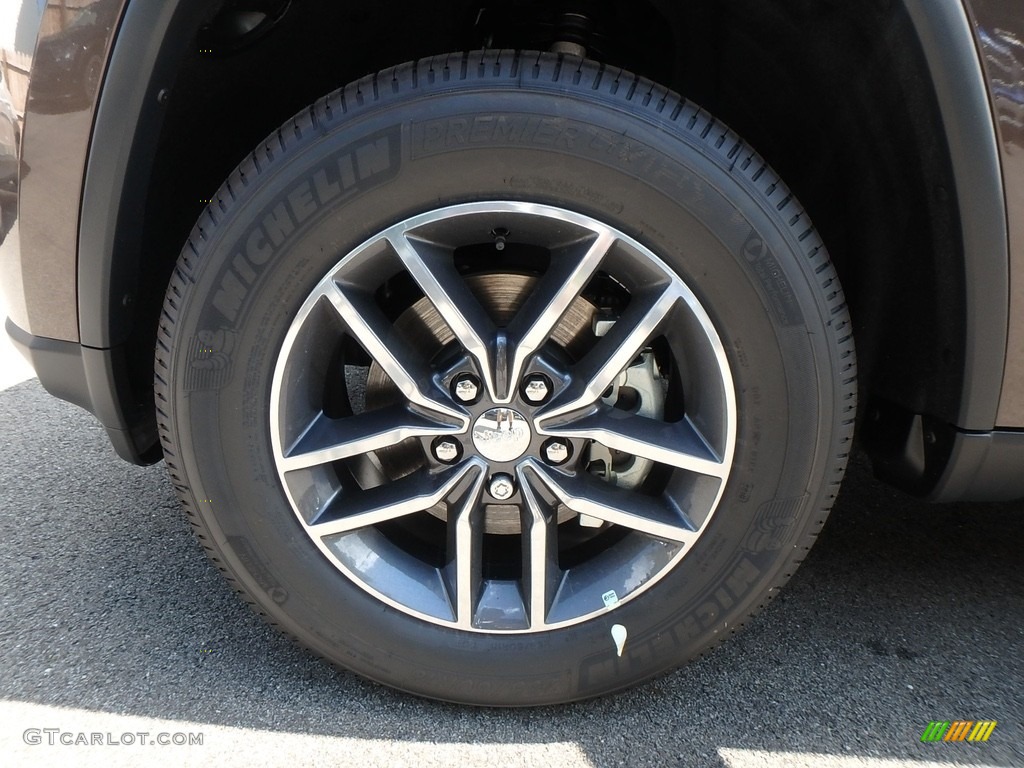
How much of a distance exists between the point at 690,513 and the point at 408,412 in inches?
22.0

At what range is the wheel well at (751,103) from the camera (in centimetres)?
124

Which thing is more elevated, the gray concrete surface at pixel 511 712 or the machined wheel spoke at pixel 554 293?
the machined wheel spoke at pixel 554 293

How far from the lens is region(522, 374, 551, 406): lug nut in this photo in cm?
133

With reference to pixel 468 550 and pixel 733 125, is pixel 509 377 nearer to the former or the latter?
Result: pixel 468 550

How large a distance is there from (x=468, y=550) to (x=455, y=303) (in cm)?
47

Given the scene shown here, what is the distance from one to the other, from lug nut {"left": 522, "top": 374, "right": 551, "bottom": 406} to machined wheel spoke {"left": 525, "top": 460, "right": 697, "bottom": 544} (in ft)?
0.40

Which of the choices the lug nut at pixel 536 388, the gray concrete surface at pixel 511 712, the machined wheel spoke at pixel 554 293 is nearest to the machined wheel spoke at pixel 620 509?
the lug nut at pixel 536 388

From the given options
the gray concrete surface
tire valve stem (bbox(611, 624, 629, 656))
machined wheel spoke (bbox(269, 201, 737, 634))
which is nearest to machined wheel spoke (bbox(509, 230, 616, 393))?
machined wheel spoke (bbox(269, 201, 737, 634))

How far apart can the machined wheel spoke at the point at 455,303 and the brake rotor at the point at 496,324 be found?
0.11m

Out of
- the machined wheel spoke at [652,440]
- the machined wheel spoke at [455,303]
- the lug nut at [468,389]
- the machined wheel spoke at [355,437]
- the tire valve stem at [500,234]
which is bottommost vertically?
the machined wheel spoke at [355,437]

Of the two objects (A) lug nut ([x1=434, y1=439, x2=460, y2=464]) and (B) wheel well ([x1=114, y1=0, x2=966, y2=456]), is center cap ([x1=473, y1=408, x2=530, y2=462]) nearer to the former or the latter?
(A) lug nut ([x1=434, y1=439, x2=460, y2=464])

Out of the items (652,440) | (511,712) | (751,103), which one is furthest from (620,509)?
(751,103)

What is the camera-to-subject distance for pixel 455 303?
128 centimetres

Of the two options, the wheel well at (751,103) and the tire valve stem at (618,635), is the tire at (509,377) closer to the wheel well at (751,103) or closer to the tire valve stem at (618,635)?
the tire valve stem at (618,635)
